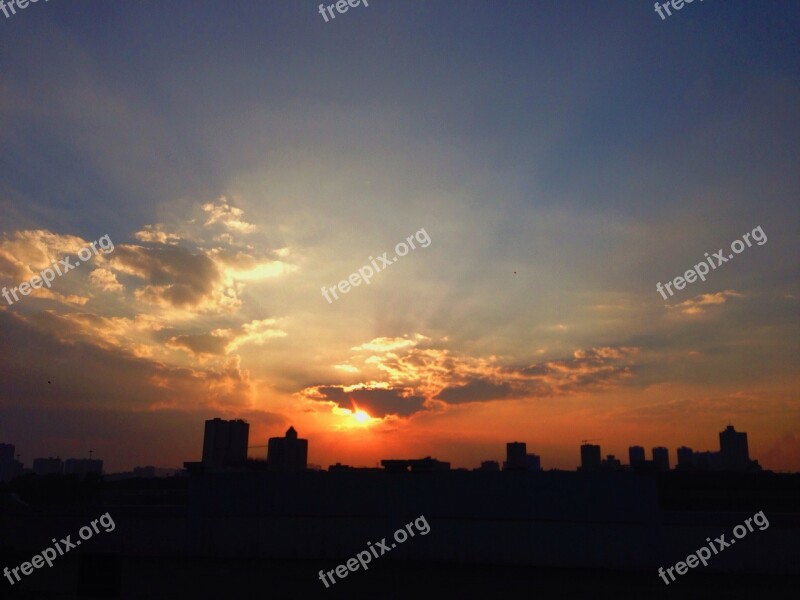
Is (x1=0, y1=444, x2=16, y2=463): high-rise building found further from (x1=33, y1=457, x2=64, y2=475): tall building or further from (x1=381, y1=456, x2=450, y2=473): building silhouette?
(x1=381, y1=456, x2=450, y2=473): building silhouette

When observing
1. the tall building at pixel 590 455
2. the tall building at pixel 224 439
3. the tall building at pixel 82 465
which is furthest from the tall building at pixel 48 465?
the tall building at pixel 590 455

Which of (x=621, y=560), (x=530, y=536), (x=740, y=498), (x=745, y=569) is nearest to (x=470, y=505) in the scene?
(x=530, y=536)

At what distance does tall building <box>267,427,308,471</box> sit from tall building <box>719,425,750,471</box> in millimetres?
61030

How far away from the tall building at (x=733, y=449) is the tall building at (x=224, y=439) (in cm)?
6787

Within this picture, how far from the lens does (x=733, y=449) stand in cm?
8919

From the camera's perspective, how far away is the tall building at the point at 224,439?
66.9 meters

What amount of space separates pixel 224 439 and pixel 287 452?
7.31m

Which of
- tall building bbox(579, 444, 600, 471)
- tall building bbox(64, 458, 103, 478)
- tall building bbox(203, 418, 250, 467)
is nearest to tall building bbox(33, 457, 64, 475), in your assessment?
tall building bbox(64, 458, 103, 478)

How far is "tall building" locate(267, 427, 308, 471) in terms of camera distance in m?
67.8

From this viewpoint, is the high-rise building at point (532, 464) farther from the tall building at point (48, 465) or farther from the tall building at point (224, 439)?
the tall building at point (48, 465)

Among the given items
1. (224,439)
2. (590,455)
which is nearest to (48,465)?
(224,439)

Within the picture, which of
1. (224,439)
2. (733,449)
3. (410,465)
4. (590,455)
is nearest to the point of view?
(410,465)

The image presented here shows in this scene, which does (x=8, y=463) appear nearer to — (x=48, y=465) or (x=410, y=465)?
(x=48, y=465)

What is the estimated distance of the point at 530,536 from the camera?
3203cm
